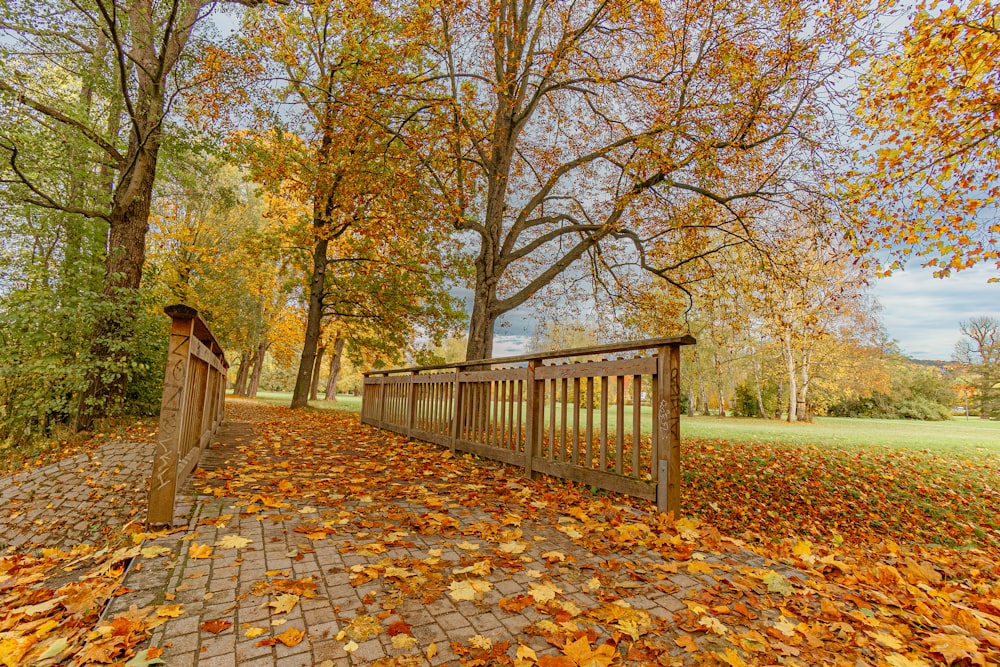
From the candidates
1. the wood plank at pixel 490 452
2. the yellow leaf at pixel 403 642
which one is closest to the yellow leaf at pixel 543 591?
the yellow leaf at pixel 403 642

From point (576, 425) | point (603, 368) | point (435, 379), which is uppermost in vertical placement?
point (603, 368)

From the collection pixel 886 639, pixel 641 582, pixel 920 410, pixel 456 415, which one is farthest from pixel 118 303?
pixel 920 410

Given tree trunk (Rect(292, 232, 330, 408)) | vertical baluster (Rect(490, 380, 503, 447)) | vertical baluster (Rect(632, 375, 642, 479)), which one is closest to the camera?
vertical baluster (Rect(632, 375, 642, 479))

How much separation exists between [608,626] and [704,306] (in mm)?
10268

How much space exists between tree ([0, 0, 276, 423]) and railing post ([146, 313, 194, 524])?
5.82 metres

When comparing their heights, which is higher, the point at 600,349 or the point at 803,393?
the point at 600,349

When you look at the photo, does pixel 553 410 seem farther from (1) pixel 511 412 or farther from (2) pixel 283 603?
(2) pixel 283 603

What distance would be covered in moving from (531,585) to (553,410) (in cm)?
234

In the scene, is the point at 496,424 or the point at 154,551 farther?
the point at 496,424

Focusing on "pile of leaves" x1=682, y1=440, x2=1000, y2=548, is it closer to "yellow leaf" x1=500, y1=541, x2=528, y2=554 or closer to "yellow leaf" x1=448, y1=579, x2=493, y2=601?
"yellow leaf" x1=500, y1=541, x2=528, y2=554

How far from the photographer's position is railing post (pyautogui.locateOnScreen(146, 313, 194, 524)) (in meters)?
2.90

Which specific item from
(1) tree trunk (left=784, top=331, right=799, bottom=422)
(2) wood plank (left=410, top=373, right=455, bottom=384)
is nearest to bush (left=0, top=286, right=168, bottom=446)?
(2) wood plank (left=410, top=373, right=455, bottom=384)

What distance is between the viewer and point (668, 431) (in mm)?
3537

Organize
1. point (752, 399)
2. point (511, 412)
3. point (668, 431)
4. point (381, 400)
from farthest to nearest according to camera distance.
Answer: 1. point (752, 399)
2. point (381, 400)
3. point (511, 412)
4. point (668, 431)
